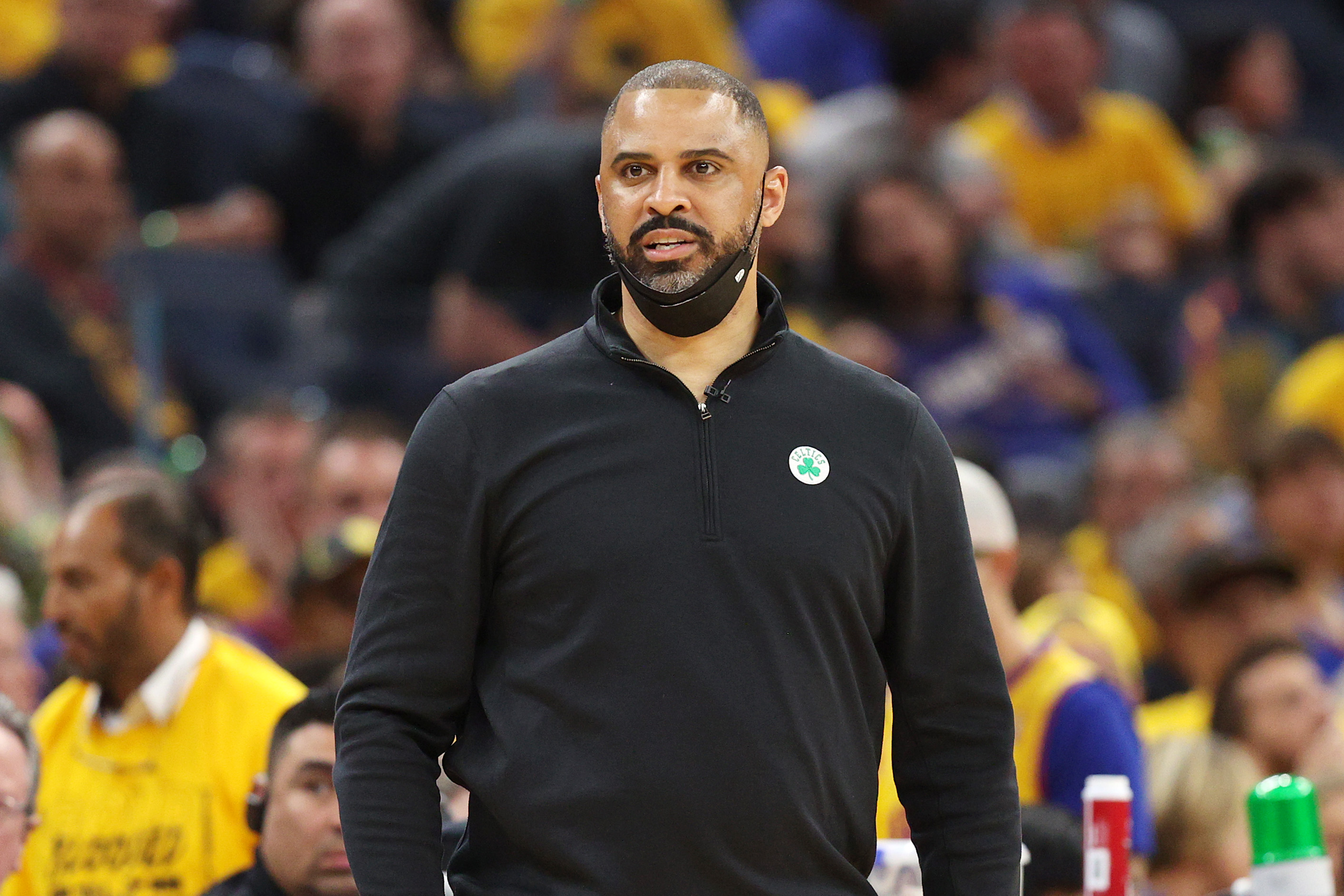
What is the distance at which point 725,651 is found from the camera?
2.60 metres

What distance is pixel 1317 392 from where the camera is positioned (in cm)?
823

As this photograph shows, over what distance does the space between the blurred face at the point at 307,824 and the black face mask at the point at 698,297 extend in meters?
1.52

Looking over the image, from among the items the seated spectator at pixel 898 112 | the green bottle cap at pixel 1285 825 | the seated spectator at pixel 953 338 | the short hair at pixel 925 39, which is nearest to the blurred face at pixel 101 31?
the seated spectator at pixel 898 112

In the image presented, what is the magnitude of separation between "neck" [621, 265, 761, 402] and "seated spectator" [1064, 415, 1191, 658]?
487cm

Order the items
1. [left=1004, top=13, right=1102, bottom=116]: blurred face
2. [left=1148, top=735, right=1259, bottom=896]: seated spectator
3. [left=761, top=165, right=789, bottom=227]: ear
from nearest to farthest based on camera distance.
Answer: [left=761, top=165, right=789, bottom=227]: ear < [left=1148, top=735, right=1259, bottom=896]: seated spectator < [left=1004, top=13, right=1102, bottom=116]: blurred face

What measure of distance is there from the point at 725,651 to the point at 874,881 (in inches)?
30.9

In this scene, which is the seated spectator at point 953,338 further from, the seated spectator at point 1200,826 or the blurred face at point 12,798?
the blurred face at point 12,798

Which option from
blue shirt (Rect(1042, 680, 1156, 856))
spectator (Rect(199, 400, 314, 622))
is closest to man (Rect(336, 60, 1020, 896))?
blue shirt (Rect(1042, 680, 1156, 856))

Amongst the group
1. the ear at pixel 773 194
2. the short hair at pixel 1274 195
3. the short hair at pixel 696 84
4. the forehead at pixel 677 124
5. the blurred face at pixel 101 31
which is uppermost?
the blurred face at pixel 101 31

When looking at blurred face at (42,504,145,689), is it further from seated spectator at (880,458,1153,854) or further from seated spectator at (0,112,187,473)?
seated spectator at (0,112,187,473)

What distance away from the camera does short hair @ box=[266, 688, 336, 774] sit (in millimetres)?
4059

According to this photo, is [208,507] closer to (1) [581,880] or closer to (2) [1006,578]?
(2) [1006,578]

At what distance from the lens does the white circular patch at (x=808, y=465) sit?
270cm

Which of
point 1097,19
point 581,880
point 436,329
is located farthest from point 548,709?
point 1097,19
